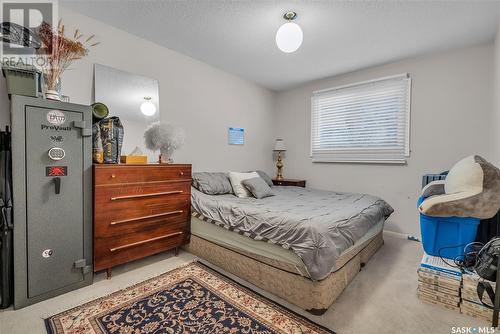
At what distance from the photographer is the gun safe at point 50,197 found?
157 cm

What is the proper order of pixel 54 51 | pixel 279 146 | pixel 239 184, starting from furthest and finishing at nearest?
1. pixel 279 146
2. pixel 239 184
3. pixel 54 51

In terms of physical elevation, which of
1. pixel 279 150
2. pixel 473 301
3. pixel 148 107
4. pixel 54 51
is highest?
pixel 54 51

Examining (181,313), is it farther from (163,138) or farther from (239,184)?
(163,138)

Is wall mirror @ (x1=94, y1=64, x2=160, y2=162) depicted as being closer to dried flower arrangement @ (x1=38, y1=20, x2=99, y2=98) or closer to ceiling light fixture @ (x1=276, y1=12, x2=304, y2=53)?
dried flower arrangement @ (x1=38, y1=20, x2=99, y2=98)

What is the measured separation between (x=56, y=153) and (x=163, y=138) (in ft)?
3.37

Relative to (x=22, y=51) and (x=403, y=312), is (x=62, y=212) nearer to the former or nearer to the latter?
(x=22, y=51)

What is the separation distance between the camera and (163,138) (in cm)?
258

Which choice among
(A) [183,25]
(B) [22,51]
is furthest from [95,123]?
(A) [183,25]

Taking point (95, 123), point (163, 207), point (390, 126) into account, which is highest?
point (390, 126)

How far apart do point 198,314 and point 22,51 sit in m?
2.64

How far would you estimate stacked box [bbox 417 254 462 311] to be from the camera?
5.28 feet

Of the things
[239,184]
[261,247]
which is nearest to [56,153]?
[261,247]

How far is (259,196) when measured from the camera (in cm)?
280

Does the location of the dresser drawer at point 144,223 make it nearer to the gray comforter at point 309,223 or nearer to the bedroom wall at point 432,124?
the gray comforter at point 309,223
